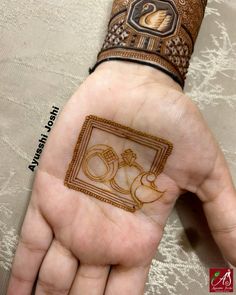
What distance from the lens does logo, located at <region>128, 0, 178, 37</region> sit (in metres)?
0.91

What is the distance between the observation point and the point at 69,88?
103 centimetres

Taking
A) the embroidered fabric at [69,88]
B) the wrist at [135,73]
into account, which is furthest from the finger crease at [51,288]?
the wrist at [135,73]

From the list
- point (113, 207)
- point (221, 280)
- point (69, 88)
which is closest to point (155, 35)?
point (69, 88)

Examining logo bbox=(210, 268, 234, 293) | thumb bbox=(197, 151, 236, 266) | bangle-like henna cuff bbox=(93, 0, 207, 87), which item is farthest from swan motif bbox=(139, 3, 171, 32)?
logo bbox=(210, 268, 234, 293)

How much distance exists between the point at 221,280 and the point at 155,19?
1.94ft

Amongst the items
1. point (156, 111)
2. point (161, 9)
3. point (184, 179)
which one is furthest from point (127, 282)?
point (161, 9)

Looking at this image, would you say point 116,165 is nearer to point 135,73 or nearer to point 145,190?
point 145,190

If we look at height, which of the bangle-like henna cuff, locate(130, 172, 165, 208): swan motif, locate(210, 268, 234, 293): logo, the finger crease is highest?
the bangle-like henna cuff

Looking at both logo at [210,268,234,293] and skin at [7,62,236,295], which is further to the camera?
logo at [210,268,234,293]

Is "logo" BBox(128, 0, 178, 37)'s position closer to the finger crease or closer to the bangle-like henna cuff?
the bangle-like henna cuff

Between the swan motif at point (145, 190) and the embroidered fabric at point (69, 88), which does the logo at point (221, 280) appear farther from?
the swan motif at point (145, 190)

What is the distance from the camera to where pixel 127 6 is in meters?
0.93

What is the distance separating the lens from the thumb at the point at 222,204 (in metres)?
0.85

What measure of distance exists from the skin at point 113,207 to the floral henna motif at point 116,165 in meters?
0.01
